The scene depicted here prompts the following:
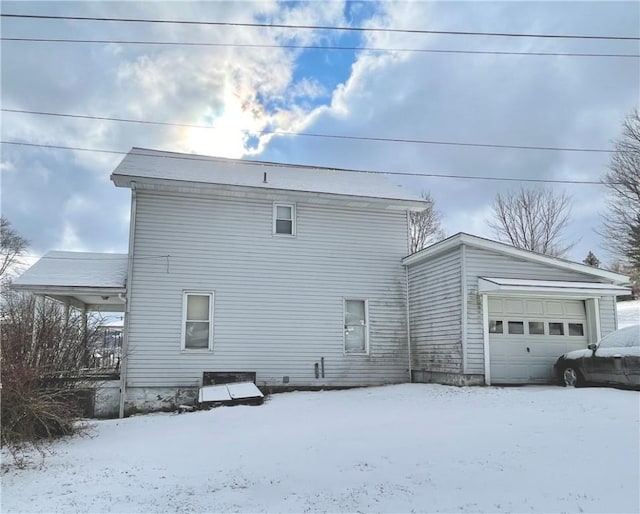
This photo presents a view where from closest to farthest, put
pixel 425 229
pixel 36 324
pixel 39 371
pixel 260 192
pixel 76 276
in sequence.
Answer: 1. pixel 39 371
2. pixel 36 324
3. pixel 76 276
4. pixel 260 192
5. pixel 425 229

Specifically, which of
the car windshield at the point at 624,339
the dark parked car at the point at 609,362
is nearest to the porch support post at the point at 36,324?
the dark parked car at the point at 609,362

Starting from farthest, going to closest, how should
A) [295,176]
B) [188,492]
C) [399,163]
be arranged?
[399,163] → [295,176] → [188,492]

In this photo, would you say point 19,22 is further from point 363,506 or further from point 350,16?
point 363,506

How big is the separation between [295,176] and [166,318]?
614 centimetres

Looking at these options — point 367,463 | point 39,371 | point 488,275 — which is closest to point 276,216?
point 488,275

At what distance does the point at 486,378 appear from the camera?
1168 centimetres

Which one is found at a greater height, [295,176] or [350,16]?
[350,16]

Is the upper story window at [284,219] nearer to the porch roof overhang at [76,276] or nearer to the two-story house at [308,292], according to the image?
the two-story house at [308,292]

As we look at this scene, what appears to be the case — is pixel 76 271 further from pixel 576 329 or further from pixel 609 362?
pixel 576 329

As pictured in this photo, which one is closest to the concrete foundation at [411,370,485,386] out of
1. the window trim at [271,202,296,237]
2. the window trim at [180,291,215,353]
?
the window trim at [271,202,296,237]

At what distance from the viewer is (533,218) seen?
30.6m

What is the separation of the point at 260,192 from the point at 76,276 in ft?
17.1

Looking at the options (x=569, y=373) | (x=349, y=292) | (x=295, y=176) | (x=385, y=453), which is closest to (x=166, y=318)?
(x=349, y=292)

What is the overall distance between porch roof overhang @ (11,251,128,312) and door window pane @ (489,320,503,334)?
9.27 meters
